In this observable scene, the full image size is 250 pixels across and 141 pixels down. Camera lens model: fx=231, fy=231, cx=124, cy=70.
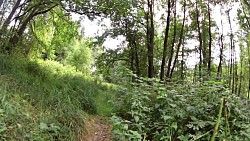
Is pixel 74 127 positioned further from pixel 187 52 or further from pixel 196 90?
pixel 187 52

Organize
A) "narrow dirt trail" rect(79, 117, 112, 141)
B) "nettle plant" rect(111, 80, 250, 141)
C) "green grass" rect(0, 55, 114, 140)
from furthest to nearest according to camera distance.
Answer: "narrow dirt trail" rect(79, 117, 112, 141), "green grass" rect(0, 55, 114, 140), "nettle plant" rect(111, 80, 250, 141)

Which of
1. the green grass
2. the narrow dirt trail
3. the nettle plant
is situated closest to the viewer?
the nettle plant

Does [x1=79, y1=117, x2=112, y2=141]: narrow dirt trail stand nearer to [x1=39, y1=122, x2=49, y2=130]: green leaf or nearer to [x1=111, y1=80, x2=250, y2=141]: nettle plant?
[x1=39, y1=122, x2=49, y2=130]: green leaf

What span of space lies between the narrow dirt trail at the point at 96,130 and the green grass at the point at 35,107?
22 centimetres

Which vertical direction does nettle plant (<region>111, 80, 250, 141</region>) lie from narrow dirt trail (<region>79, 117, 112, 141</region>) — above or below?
above

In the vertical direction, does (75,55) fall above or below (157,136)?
above

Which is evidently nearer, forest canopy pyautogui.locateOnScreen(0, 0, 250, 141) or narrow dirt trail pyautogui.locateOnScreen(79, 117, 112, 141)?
forest canopy pyautogui.locateOnScreen(0, 0, 250, 141)

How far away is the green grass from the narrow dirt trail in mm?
222

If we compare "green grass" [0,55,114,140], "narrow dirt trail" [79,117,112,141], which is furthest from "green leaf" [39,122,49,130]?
"narrow dirt trail" [79,117,112,141]

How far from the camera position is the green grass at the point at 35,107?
3.40 meters

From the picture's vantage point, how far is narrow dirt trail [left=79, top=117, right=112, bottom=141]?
4.67m

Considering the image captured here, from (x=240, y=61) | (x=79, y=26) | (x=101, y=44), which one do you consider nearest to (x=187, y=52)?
(x=101, y=44)

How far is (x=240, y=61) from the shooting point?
22.7 m

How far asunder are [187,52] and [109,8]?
9735 mm
